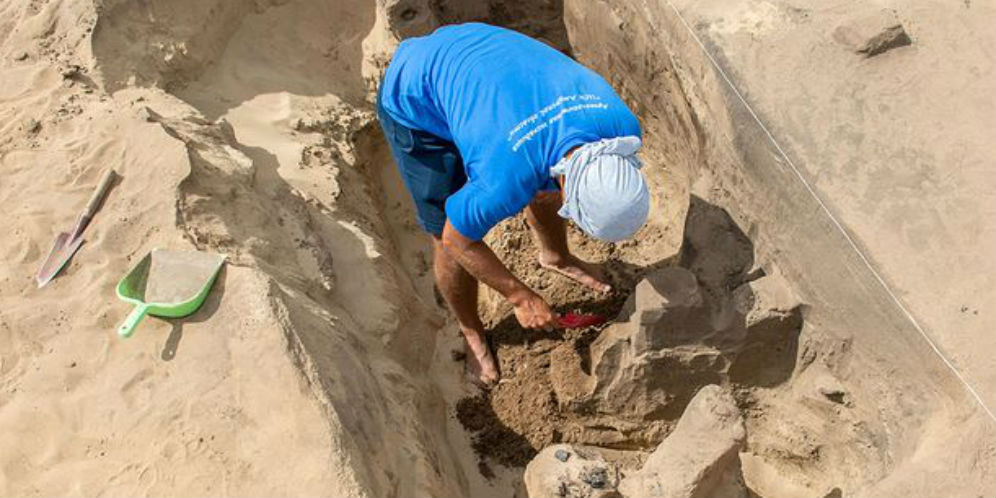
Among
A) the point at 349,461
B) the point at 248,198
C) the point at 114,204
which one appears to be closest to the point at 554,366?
the point at 349,461

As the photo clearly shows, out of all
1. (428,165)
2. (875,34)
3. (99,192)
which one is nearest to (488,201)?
(428,165)

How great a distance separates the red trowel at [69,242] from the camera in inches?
120

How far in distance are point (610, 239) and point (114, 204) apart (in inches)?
73.6

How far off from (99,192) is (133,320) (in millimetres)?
710

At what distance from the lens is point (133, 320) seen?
9.07 ft

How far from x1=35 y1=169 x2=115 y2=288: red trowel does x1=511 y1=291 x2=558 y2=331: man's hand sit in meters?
1.61

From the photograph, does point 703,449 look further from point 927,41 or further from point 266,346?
point 927,41

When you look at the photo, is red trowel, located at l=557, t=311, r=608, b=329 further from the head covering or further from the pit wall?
the head covering

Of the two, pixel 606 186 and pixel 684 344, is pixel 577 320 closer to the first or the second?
pixel 684 344

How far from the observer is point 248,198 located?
3395 mm

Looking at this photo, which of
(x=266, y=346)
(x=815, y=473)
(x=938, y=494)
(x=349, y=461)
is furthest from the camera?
(x=815, y=473)

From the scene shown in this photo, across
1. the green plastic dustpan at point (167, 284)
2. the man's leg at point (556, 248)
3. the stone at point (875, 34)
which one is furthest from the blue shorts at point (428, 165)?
the stone at point (875, 34)

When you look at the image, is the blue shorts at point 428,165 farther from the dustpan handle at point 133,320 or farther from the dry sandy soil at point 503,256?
the dustpan handle at point 133,320

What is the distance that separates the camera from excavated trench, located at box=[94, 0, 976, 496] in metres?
2.96
